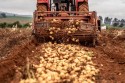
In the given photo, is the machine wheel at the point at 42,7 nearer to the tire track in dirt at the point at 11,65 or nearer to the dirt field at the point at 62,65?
the dirt field at the point at 62,65

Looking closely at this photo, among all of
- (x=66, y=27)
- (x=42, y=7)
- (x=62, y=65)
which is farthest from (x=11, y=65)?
(x=42, y=7)

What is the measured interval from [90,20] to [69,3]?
2.45 meters

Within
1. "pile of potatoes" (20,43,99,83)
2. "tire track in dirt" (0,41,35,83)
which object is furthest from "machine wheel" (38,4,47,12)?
"tire track in dirt" (0,41,35,83)

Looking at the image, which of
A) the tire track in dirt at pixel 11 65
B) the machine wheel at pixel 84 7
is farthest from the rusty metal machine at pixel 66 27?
the tire track in dirt at pixel 11 65

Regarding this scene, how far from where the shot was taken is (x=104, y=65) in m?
12.7

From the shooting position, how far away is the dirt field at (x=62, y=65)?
32.0 ft

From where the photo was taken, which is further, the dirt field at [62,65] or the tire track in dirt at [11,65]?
the tire track in dirt at [11,65]

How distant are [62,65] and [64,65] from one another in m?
0.06

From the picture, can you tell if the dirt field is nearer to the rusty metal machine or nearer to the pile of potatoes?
the pile of potatoes

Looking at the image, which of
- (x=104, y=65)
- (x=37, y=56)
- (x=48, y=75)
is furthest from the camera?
(x=37, y=56)

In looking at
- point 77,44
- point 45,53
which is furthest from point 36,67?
point 77,44

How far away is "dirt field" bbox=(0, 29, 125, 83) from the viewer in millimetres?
9742

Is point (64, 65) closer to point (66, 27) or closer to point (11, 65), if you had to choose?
point (11, 65)

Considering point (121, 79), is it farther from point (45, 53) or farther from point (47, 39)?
point (47, 39)
